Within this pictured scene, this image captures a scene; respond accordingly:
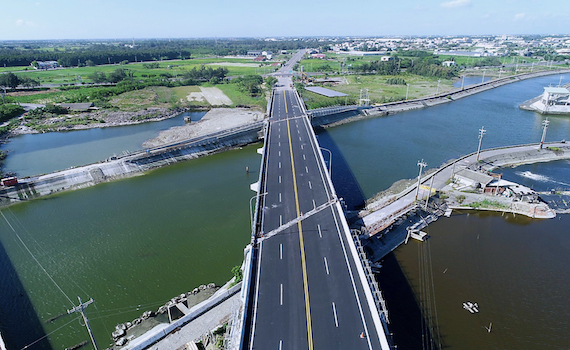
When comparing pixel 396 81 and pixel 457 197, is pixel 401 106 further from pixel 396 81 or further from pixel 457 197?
pixel 457 197

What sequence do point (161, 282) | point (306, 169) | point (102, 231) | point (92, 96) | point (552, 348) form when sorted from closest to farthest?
point (552, 348) → point (161, 282) → point (102, 231) → point (306, 169) → point (92, 96)

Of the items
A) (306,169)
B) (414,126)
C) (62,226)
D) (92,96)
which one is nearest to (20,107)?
(92,96)

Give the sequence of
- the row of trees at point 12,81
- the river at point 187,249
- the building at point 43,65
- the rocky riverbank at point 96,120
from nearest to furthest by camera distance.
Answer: the river at point 187,249
the rocky riverbank at point 96,120
the row of trees at point 12,81
the building at point 43,65

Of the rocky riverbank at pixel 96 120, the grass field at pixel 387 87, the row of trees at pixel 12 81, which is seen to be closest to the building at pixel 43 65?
the row of trees at pixel 12 81

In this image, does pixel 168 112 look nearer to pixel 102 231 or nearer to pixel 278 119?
pixel 278 119

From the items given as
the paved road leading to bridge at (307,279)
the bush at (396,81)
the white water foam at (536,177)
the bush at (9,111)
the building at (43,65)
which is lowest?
the white water foam at (536,177)

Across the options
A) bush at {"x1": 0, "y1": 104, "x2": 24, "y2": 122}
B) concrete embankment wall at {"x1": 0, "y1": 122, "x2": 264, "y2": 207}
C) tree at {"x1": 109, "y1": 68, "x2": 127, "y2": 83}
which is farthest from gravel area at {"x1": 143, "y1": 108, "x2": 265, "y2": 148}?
tree at {"x1": 109, "y1": 68, "x2": 127, "y2": 83}

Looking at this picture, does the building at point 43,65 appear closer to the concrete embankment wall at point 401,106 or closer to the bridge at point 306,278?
the concrete embankment wall at point 401,106

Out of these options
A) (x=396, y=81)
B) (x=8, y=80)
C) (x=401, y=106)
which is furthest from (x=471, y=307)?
(x=8, y=80)
